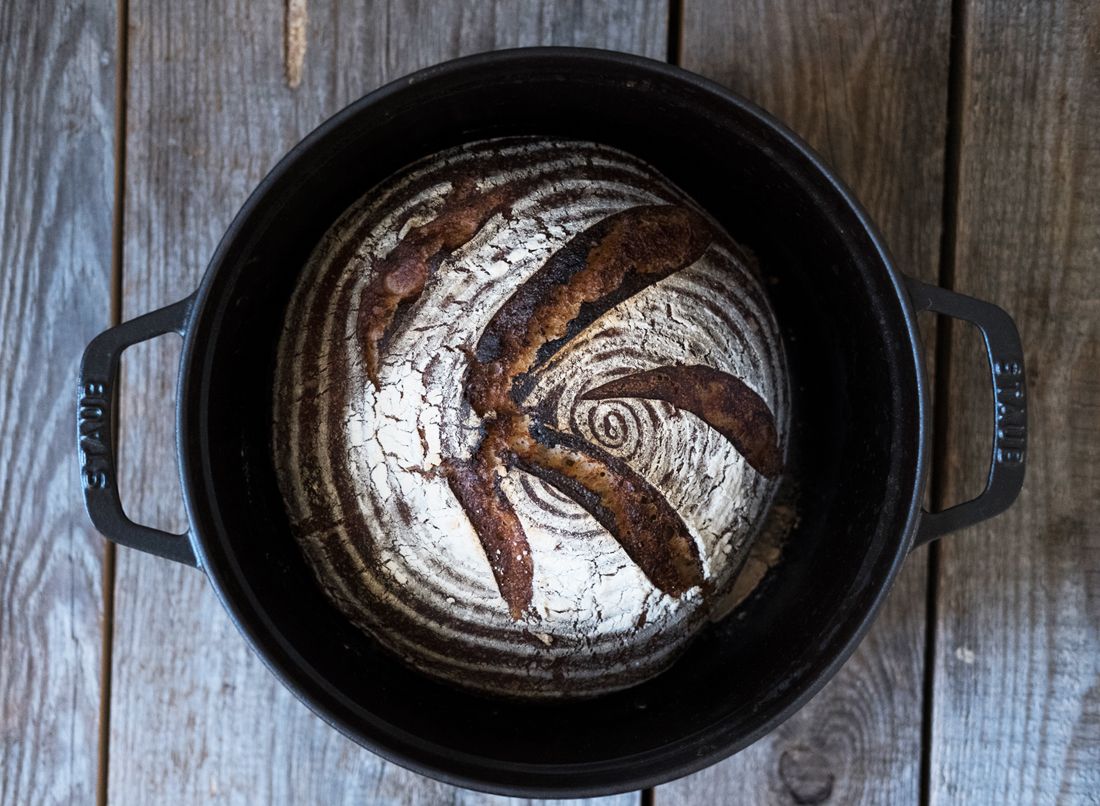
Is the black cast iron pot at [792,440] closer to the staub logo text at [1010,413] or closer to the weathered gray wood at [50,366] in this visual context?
the staub logo text at [1010,413]

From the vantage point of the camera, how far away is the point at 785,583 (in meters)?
0.90

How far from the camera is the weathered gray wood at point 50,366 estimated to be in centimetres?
92

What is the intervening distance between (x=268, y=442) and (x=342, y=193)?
9.7 inches

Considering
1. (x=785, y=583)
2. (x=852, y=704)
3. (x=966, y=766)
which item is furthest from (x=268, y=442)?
(x=966, y=766)

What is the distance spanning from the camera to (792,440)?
0.93 meters

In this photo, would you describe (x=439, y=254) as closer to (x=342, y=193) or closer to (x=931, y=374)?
(x=342, y=193)

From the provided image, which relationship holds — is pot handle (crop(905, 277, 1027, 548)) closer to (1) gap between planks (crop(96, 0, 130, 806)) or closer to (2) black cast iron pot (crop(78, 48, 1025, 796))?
(2) black cast iron pot (crop(78, 48, 1025, 796))

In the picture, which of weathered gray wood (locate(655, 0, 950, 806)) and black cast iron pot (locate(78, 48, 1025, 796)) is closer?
black cast iron pot (locate(78, 48, 1025, 796))

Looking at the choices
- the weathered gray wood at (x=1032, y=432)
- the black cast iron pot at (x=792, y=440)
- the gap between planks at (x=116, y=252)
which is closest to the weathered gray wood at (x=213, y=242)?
the gap between planks at (x=116, y=252)

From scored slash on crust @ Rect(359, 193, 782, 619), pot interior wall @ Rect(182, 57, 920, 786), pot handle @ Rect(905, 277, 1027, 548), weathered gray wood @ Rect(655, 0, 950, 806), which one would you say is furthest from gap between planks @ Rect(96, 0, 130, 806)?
pot handle @ Rect(905, 277, 1027, 548)

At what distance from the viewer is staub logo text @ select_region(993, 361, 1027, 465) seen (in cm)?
73

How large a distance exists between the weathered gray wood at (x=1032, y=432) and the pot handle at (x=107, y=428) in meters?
0.76

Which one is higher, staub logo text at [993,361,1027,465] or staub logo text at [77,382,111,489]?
staub logo text at [993,361,1027,465]

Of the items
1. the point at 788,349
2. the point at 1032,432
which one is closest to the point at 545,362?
the point at 788,349
